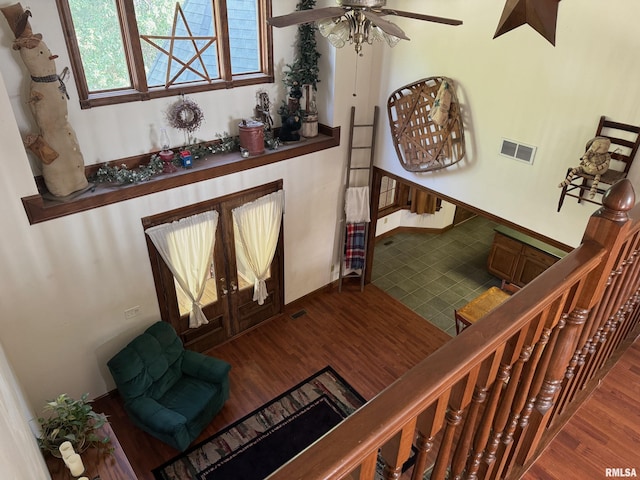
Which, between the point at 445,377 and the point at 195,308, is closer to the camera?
the point at 445,377

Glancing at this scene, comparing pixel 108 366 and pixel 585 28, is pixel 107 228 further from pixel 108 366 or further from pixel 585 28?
pixel 585 28

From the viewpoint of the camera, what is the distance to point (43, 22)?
371cm

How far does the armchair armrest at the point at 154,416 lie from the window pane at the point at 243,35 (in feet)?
11.9

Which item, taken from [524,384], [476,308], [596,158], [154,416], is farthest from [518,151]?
[154,416]

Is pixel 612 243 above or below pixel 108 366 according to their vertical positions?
above

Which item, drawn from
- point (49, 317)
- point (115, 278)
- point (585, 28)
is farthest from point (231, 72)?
point (585, 28)

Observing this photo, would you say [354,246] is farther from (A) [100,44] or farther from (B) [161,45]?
(A) [100,44]

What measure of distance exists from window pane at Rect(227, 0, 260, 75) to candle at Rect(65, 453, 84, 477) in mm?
3962

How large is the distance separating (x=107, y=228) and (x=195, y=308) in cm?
148

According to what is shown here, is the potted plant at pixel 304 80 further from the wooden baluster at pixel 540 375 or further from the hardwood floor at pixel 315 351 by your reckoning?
the wooden baluster at pixel 540 375

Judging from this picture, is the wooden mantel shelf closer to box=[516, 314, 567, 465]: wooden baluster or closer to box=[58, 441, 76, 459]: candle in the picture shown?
box=[58, 441, 76, 459]: candle

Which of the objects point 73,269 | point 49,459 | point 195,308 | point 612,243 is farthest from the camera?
point 195,308

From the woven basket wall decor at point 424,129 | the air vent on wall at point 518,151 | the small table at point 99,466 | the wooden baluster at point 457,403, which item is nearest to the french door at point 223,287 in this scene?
the woven basket wall decor at point 424,129

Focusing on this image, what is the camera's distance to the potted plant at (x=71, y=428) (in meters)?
3.32
